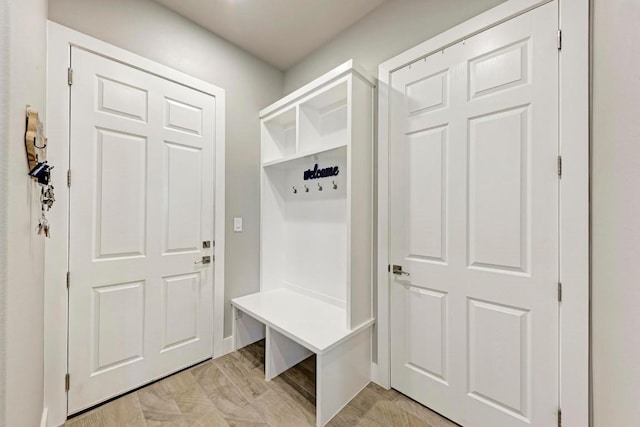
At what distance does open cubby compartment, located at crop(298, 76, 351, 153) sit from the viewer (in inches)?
83.7

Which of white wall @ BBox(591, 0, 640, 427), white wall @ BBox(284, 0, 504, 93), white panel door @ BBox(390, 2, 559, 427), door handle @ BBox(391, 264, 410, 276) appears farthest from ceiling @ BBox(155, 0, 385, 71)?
door handle @ BBox(391, 264, 410, 276)

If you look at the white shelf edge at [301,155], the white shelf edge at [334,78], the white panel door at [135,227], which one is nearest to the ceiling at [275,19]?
the white shelf edge at [334,78]

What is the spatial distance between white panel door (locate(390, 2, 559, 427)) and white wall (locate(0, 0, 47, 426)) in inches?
71.2

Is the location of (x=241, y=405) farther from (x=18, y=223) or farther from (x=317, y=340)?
(x=18, y=223)

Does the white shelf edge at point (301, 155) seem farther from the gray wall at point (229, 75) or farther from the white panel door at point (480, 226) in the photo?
the white panel door at point (480, 226)

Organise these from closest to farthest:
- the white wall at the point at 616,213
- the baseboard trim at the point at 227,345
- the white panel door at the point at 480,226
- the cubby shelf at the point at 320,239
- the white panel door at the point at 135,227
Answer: the white wall at the point at 616,213
the white panel door at the point at 480,226
the white panel door at the point at 135,227
the cubby shelf at the point at 320,239
the baseboard trim at the point at 227,345

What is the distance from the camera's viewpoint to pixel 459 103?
1.54 meters

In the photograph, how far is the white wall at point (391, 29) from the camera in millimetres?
1587

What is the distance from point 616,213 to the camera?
898 millimetres

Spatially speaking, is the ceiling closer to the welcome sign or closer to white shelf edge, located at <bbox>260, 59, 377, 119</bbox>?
white shelf edge, located at <bbox>260, 59, 377, 119</bbox>

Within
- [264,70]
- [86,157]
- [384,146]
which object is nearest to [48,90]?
[86,157]

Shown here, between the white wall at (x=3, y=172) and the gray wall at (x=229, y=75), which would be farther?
the gray wall at (x=229, y=75)

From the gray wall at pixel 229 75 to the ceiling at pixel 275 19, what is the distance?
4.9 inches

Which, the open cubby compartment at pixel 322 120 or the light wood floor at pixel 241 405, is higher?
the open cubby compartment at pixel 322 120
